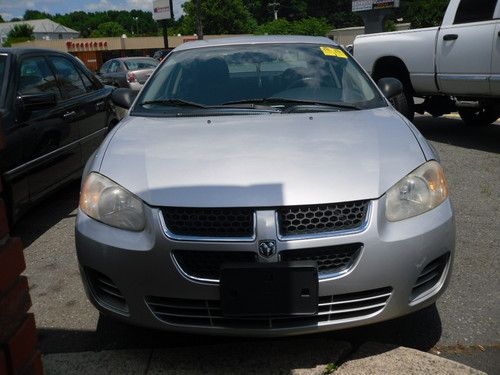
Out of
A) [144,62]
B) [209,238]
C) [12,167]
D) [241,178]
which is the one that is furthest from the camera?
[144,62]

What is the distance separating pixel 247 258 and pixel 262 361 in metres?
0.61

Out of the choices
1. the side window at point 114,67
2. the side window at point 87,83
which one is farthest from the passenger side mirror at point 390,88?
the side window at point 114,67

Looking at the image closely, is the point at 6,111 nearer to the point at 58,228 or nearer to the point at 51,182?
the point at 51,182

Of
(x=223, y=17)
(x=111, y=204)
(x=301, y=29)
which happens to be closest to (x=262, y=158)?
(x=111, y=204)

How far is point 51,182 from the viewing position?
4.50m

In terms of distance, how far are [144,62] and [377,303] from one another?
617 inches

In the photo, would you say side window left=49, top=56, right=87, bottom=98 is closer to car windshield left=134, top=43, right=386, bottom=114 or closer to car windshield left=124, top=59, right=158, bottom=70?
car windshield left=134, top=43, right=386, bottom=114

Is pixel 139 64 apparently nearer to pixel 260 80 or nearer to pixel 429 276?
pixel 260 80

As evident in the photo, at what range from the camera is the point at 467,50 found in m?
6.48

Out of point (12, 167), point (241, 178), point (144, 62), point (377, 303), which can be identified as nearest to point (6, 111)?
point (12, 167)

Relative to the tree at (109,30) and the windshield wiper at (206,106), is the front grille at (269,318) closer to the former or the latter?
the windshield wiper at (206,106)

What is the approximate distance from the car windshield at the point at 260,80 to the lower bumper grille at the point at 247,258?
1.29 meters

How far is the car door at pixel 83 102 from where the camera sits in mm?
5094

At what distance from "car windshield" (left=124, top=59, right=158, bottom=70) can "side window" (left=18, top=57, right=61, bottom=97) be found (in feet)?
38.0
